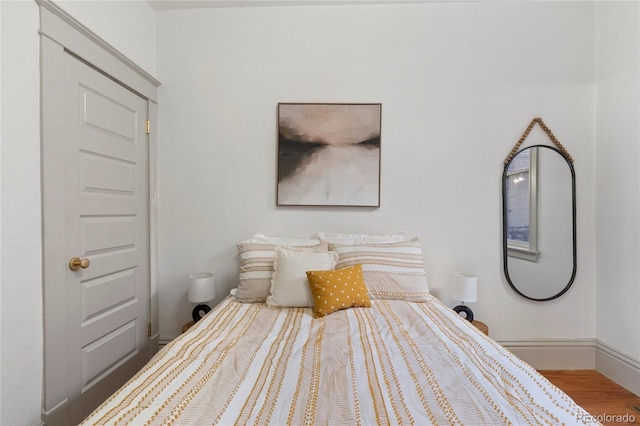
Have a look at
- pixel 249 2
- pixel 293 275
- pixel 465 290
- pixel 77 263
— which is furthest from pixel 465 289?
pixel 249 2

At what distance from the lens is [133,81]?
1.98 metres

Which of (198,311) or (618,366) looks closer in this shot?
(618,366)

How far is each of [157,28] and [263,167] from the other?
4.67ft

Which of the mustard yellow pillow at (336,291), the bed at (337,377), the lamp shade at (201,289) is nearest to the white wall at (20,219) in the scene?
the bed at (337,377)

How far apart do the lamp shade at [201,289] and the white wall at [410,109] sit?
211mm

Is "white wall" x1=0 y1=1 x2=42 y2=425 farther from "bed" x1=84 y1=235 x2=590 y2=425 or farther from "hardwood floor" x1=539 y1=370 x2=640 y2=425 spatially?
"hardwood floor" x1=539 y1=370 x2=640 y2=425

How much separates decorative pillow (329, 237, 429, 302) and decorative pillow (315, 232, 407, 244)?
0.10m

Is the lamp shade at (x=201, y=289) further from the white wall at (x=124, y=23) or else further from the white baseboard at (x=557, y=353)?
the white baseboard at (x=557, y=353)

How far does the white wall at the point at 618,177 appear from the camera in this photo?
1.92m

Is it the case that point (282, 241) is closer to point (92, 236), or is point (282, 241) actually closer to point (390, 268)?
point (390, 268)

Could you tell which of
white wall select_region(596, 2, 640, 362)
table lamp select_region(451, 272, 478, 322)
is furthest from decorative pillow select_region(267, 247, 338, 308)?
white wall select_region(596, 2, 640, 362)

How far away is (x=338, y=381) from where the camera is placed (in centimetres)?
95

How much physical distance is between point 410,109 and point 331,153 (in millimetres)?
724

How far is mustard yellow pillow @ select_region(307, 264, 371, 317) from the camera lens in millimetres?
1598
